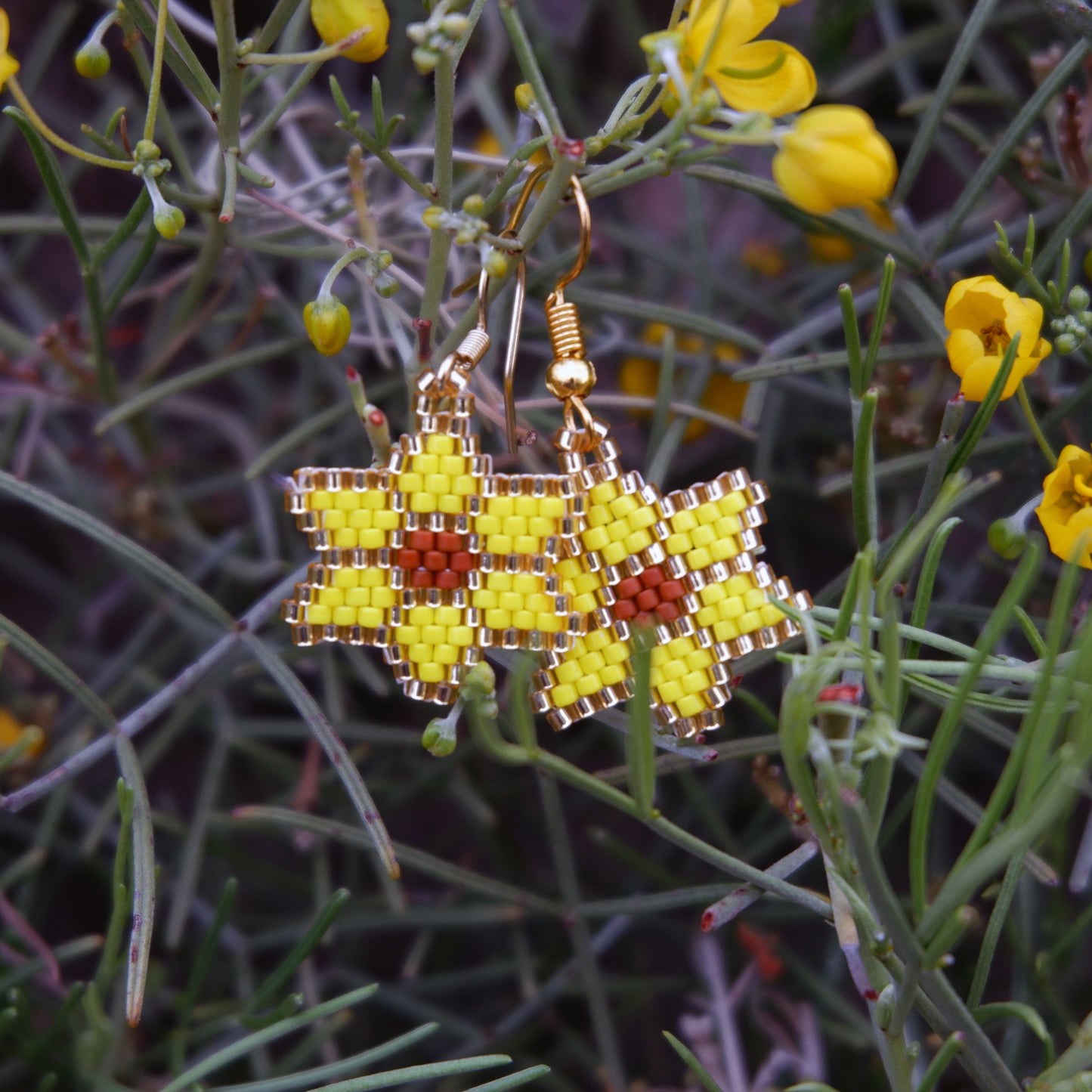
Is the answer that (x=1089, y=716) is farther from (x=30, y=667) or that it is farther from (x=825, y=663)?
(x=30, y=667)

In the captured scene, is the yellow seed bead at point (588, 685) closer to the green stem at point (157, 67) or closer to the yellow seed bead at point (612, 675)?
the yellow seed bead at point (612, 675)

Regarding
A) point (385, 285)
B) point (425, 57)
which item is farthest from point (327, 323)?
point (425, 57)

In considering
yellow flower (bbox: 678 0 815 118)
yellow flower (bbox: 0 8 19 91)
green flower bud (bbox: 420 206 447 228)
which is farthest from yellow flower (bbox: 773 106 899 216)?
yellow flower (bbox: 0 8 19 91)

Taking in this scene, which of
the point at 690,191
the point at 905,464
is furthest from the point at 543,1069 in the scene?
the point at 690,191

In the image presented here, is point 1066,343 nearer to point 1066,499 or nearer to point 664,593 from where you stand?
point 1066,499

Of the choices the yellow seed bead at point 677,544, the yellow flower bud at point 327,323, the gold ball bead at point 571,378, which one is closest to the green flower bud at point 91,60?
the yellow flower bud at point 327,323
